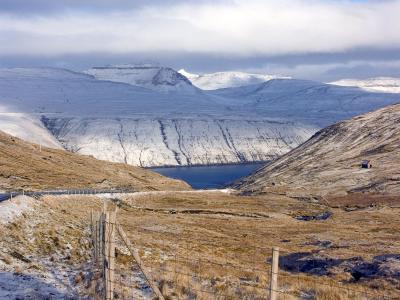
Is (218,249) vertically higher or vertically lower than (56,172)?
higher

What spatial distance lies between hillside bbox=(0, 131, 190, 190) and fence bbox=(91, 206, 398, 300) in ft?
208

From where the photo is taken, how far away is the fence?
21828 mm

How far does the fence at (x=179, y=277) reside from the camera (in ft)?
71.6

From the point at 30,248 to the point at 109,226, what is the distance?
10.3 meters

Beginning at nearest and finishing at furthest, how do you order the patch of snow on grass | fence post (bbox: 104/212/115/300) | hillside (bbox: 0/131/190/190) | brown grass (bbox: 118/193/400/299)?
fence post (bbox: 104/212/115/300)
brown grass (bbox: 118/193/400/299)
the patch of snow on grass
hillside (bbox: 0/131/190/190)

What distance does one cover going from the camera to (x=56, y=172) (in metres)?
130

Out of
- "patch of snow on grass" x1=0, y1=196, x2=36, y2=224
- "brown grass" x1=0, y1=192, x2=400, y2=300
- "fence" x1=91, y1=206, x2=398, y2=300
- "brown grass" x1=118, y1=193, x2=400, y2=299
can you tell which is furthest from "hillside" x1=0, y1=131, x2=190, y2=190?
"fence" x1=91, y1=206, x2=398, y2=300

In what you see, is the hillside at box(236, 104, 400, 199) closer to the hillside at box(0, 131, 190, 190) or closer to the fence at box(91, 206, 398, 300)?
the hillside at box(0, 131, 190, 190)

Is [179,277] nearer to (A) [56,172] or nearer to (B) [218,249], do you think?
(B) [218,249]

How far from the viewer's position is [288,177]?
172 metres

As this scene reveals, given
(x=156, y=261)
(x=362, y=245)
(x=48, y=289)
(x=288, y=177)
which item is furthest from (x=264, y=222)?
(x=288, y=177)

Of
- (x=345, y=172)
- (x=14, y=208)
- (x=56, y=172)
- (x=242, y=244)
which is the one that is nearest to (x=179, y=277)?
(x=14, y=208)

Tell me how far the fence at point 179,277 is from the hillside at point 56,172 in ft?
208

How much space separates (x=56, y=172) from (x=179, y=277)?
106 m
